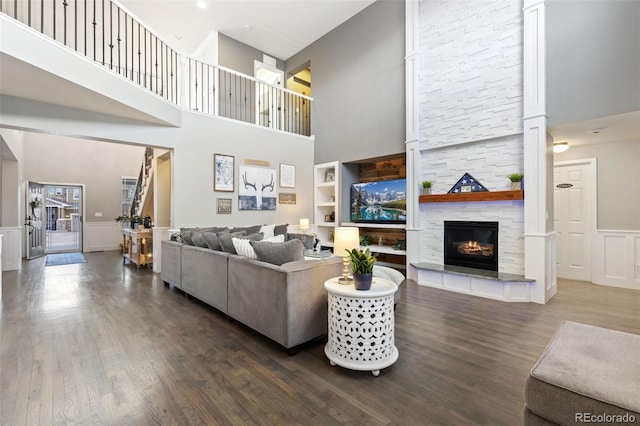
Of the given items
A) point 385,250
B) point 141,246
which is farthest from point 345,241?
point 141,246

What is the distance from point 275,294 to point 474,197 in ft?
11.7

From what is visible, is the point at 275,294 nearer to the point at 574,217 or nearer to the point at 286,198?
the point at 286,198

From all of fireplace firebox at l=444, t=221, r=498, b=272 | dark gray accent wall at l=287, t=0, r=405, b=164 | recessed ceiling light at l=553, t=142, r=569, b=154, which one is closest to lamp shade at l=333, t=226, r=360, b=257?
fireplace firebox at l=444, t=221, r=498, b=272

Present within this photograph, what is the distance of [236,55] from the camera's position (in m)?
7.47

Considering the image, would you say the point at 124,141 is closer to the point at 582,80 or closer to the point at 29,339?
the point at 29,339

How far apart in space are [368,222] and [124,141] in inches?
194

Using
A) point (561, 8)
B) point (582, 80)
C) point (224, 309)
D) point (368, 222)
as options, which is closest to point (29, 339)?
point (224, 309)

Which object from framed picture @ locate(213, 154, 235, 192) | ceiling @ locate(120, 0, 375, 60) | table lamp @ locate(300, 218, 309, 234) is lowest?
table lamp @ locate(300, 218, 309, 234)

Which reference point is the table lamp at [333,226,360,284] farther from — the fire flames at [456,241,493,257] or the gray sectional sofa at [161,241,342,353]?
the fire flames at [456,241,493,257]

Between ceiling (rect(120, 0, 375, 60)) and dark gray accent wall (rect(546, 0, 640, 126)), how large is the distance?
3.85 metres

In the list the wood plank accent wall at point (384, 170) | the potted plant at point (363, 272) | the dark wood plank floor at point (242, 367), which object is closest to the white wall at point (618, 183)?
the dark wood plank floor at point (242, 367)

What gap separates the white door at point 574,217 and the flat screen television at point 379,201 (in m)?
2.77

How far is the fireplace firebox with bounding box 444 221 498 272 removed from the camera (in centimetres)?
442

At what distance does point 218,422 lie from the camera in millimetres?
1635
